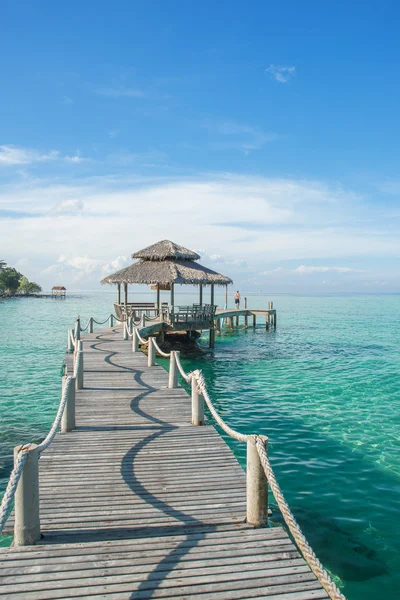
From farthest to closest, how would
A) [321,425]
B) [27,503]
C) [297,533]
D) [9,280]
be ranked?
[9,280], [321,425], [27,503], [297,533]

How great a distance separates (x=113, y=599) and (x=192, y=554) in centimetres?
83

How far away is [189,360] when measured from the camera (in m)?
22.4

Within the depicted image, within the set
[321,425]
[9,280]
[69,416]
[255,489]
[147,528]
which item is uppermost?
[9,280]

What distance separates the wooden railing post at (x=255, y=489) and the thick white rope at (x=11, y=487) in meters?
2.16

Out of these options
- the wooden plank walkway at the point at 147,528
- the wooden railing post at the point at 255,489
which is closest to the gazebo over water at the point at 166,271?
the wooden plank walkway at the point at 147,528

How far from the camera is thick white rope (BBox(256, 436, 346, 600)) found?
9.61 ft

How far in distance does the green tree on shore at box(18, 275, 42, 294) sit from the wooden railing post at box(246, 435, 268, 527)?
119 metres

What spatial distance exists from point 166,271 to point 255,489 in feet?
68.1

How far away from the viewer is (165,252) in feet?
84.4

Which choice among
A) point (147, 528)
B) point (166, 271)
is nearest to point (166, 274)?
point (166, 271)

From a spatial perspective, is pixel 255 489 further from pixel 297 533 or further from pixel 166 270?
pixel 166 270

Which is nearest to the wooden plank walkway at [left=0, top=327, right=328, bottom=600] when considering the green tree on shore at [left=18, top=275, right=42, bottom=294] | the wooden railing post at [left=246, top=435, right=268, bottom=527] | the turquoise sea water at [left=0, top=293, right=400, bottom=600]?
the wooden railing post at [left=246, top=435, right=268, bottom=527]

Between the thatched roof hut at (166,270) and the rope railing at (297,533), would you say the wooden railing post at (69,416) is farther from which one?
the thatched roof hut at (166,270)

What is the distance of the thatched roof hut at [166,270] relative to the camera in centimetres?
2439
